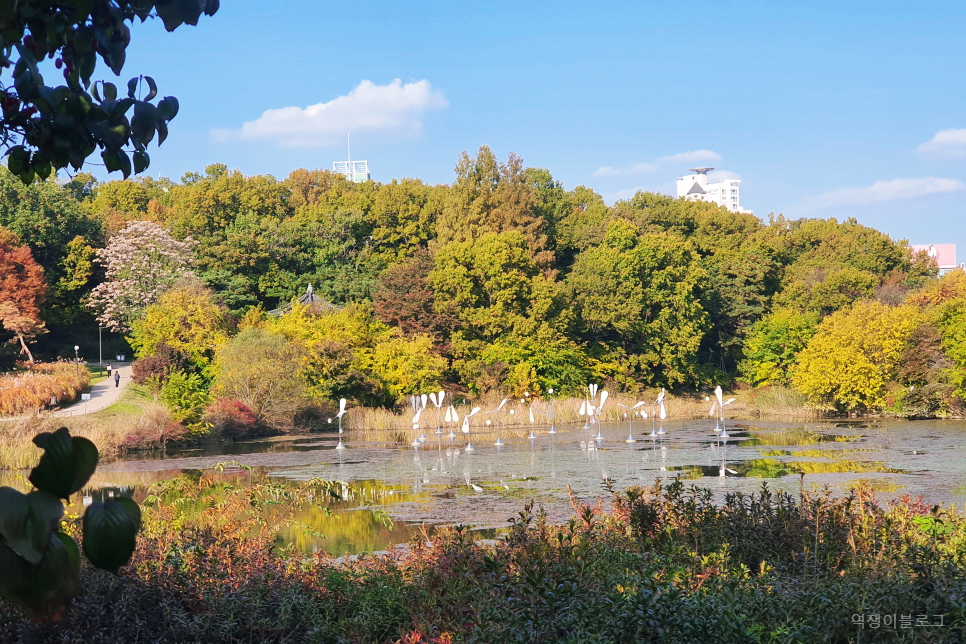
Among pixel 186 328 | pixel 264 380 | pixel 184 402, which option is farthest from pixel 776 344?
pixel 184 402

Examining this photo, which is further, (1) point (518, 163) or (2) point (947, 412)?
(1) point (518, 163)

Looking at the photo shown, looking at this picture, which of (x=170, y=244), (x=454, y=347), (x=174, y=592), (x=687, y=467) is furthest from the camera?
(x=170, y=244)

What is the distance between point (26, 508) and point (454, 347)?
3649 cm

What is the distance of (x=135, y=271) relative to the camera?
39438 mm

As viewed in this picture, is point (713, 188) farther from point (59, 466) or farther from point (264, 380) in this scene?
point (59, 466)

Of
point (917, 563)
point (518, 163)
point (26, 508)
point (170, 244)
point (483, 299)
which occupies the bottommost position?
point (917, 563)

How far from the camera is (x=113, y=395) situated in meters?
31.2

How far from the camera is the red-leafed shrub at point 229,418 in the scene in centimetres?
2803

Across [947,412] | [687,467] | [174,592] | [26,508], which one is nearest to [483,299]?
[947,412]

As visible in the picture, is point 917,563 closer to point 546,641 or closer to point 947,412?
point 546,641

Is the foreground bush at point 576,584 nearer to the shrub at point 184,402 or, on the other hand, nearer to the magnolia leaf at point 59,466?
the magnolia leaf at point 59,466

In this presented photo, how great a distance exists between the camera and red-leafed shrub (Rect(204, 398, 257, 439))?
2803 centimetres

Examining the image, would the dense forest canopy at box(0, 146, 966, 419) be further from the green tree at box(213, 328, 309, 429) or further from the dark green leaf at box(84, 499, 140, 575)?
the dark green leaf at box(84, 499, 140, 575)

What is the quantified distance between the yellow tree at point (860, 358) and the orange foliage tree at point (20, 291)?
29838 millimetres
